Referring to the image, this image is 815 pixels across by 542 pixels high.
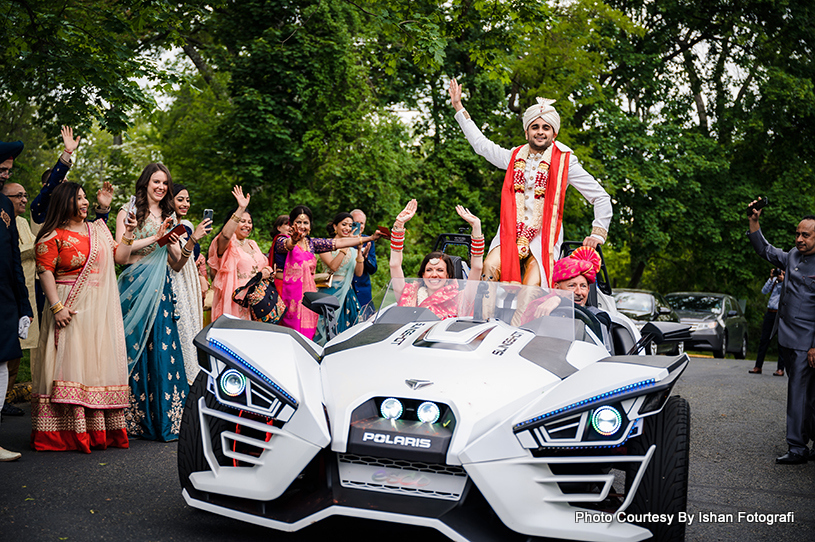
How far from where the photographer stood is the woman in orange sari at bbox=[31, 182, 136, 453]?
5.44m

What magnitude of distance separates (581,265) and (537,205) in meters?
0.75

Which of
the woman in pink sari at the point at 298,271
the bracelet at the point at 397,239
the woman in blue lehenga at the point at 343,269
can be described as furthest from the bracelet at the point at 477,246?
the woman in blue lehenga at the point at 343,269

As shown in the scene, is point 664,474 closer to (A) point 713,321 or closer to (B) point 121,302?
(B) point 121,302

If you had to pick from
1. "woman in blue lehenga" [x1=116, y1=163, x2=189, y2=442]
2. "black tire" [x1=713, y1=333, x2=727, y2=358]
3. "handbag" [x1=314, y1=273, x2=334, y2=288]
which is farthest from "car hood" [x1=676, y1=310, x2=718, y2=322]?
"woman in blue lehenga" [x1=116, y1=163, x2=189, y2=442]

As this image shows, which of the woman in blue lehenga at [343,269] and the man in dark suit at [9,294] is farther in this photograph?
the woman in blue lehenga at [343,269]

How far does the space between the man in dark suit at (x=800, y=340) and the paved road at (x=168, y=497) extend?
27cm

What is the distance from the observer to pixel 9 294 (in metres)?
5.06

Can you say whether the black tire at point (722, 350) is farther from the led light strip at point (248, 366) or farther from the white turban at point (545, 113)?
the led light strip at point (248, 366)

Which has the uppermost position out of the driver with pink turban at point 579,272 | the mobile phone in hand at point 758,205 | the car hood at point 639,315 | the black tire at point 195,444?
the mobile phone in hand at point 758,205

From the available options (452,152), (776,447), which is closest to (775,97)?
(452,152)

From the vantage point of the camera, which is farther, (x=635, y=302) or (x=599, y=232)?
(x=635, y=302)

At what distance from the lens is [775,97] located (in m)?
22.9

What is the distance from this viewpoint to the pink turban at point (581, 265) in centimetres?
563

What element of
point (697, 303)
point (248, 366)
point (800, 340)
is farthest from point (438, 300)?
point (697, 303)
